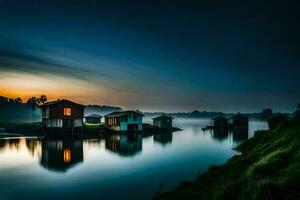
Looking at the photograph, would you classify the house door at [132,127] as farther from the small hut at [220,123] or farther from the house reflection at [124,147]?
the small hut at [220,123]

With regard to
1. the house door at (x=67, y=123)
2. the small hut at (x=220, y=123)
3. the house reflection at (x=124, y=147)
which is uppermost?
the house door at (x=67, y=123)

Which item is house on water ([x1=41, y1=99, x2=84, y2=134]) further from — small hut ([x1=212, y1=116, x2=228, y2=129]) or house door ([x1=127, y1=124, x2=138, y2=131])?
small hut ([x1=212, y1=116, x2=228, y2=129])

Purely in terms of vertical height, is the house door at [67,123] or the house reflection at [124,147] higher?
the house door at [67,123]

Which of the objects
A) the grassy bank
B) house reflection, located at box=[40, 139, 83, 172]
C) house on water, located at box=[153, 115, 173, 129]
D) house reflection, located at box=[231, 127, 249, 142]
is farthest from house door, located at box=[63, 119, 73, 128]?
the grassy bank

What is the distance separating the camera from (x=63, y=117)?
66.8 meters

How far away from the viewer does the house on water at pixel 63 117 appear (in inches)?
2606

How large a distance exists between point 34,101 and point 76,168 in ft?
351

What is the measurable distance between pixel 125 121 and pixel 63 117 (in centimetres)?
1771

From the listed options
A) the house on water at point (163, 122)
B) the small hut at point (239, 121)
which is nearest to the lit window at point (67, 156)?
the house on water at point (163, 122)

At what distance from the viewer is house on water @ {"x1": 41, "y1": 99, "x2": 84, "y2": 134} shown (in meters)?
66.2

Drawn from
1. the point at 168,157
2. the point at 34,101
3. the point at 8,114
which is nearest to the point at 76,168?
the point at 168,157

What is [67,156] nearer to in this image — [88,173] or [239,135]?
[88,173]

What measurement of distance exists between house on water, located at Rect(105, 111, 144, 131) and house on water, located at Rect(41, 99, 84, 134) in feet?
36.1

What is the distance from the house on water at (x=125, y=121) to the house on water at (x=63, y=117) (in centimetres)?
1101
